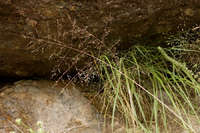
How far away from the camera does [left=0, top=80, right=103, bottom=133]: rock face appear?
4.65 feet

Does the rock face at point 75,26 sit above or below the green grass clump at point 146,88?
above

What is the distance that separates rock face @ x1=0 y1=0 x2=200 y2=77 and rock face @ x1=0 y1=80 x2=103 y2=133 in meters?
0.15

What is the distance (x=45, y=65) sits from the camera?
162 cm

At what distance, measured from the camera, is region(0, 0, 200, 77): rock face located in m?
1.33

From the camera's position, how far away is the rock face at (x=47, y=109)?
4.65ft

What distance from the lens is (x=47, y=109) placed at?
151cm

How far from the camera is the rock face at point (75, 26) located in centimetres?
133

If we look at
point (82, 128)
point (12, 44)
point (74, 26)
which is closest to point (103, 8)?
point (74, 26)

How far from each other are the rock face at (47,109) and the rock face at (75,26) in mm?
147

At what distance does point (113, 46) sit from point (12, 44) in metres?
0.65

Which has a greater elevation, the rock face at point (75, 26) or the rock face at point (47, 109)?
the rock face at point (75, 26)

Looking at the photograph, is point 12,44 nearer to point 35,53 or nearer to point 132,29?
point 35,53

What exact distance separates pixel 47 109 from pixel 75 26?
576 millimetres

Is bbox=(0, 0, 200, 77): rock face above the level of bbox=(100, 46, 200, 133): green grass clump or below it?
above
